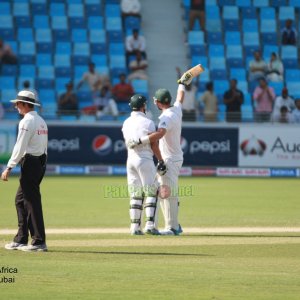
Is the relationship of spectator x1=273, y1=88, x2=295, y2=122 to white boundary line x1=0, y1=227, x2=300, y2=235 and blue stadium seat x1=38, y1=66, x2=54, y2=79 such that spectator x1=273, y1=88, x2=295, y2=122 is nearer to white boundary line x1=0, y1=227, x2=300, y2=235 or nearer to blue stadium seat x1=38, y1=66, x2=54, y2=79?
blue stadium seat x1=38, y1=66, x2=54, y2=79

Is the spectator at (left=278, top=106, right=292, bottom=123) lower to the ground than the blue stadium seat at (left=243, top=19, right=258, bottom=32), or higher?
lower

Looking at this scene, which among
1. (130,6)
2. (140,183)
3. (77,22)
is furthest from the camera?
(130,6)

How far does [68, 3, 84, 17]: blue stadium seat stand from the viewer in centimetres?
3225

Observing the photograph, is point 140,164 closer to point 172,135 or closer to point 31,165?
point 172,135

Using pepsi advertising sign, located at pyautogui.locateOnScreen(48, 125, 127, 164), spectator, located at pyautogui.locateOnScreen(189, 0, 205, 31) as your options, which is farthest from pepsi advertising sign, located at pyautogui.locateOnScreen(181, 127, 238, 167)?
spectator, located at pyautogui.locateOnScreen(189, 0, 205, 31)

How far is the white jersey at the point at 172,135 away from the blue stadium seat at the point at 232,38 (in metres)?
19.0

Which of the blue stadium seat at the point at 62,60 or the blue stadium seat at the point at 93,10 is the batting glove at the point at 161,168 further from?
the blue stadium seat at the point at 93,10

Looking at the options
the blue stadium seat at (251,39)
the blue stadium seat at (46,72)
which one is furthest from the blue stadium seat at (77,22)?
the blue stadium seat at (251,39)

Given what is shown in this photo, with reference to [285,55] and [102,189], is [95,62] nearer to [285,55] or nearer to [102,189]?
[285,55]

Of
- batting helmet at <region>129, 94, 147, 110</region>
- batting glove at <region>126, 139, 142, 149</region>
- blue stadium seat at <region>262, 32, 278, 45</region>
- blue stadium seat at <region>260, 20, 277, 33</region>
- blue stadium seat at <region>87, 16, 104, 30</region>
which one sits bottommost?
batting glove at <region>126, 139, 142, 149</region>

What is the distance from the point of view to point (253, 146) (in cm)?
2877

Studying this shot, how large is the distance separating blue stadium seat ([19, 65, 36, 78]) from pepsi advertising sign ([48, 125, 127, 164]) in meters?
3.05

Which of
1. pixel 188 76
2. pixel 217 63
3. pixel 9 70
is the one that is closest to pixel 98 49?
pixel 9 70

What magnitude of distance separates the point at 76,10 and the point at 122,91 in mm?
4693
